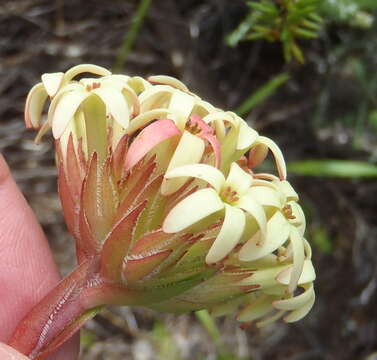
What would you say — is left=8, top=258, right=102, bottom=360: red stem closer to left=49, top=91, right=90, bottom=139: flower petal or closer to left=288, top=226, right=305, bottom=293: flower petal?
left=49, top=91, right=90, bottom=139: flower petal

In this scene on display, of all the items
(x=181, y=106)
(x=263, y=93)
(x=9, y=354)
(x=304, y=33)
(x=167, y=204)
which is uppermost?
(x=181, y=106)

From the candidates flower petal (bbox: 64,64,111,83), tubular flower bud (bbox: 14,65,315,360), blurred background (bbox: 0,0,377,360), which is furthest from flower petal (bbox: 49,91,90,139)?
blurred background (bbox: 0,0,377,360)

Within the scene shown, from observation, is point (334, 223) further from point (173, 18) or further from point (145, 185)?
point (145, 185)

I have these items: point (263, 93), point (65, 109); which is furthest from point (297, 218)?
point (263, 93)

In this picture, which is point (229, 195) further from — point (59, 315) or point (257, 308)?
point (59, 315)

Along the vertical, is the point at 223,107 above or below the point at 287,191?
below

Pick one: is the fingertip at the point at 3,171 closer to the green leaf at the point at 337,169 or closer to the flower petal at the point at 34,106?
the flower petal at the point at 34,106

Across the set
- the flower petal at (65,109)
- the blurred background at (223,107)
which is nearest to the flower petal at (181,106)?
the flower petal at (65,109)
